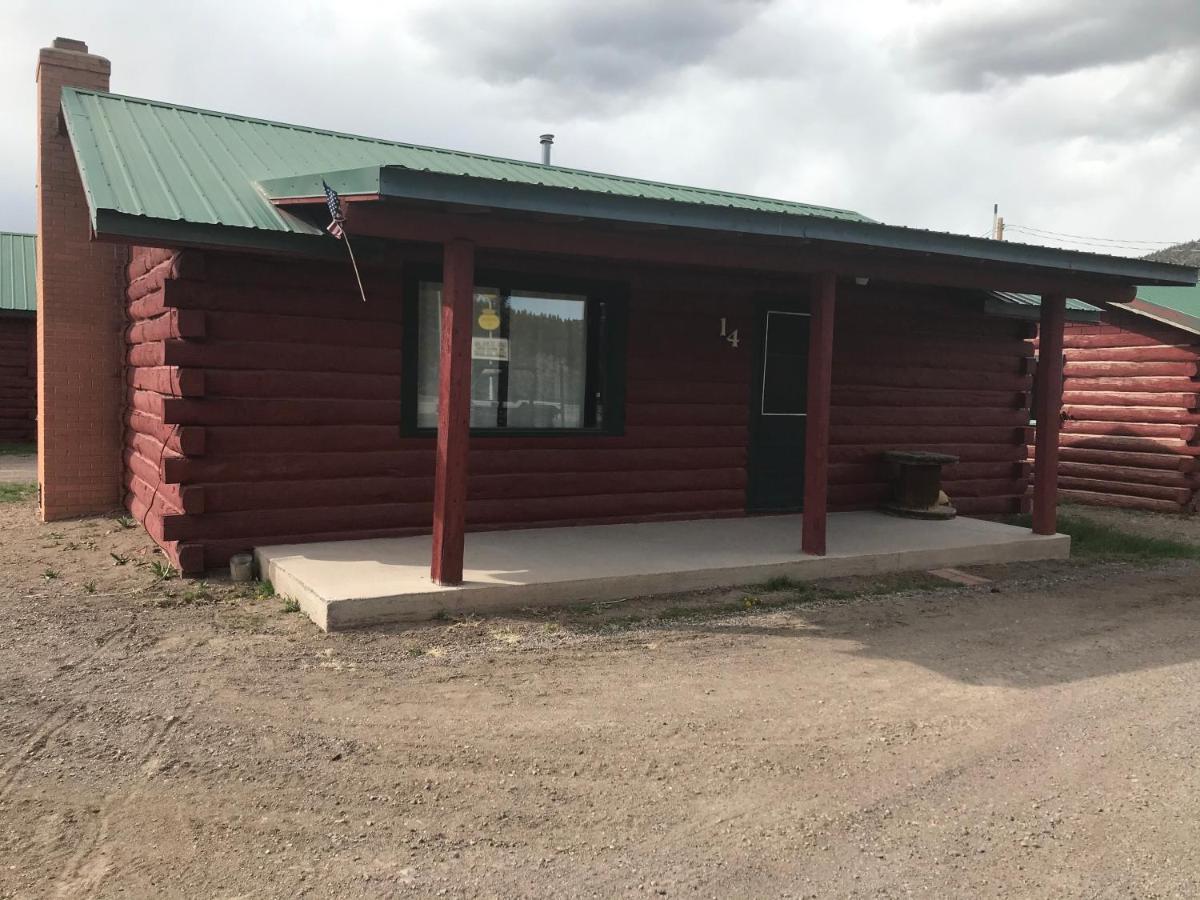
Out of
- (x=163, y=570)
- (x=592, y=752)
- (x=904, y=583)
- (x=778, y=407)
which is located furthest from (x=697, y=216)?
(x=163, y=570)

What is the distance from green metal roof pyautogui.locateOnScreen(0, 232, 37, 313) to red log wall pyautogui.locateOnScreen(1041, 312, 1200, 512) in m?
19.0

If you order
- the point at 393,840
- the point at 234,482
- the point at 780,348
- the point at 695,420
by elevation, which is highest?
the point at 780,348

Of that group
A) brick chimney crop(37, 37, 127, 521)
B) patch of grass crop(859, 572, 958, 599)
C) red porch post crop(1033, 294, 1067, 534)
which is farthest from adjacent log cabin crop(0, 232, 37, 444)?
red porch post crop(1033, 294, 1067, 534)

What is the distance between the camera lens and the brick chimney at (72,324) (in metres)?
9.01

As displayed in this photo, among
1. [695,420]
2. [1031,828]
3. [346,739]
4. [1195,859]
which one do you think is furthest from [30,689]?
[695,420]

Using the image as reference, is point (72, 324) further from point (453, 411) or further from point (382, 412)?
point (453, 411)

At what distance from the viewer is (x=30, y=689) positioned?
4.60 meters

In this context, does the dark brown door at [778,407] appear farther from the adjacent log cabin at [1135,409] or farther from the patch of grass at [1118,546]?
the adjacent log cabin at [1135,409]

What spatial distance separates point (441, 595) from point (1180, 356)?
12.0m

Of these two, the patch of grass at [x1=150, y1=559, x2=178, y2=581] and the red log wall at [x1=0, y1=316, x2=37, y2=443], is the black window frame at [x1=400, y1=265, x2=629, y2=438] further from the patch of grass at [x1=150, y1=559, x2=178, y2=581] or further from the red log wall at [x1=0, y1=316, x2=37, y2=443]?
the red log wall at [x1=0, y1=316, x2=37, y2=443]

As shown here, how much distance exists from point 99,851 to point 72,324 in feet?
24.6

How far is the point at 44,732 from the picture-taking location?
406cm

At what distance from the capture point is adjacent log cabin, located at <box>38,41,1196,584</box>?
20.5ft

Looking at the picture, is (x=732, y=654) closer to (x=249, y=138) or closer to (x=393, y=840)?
(x=393, y=840)
